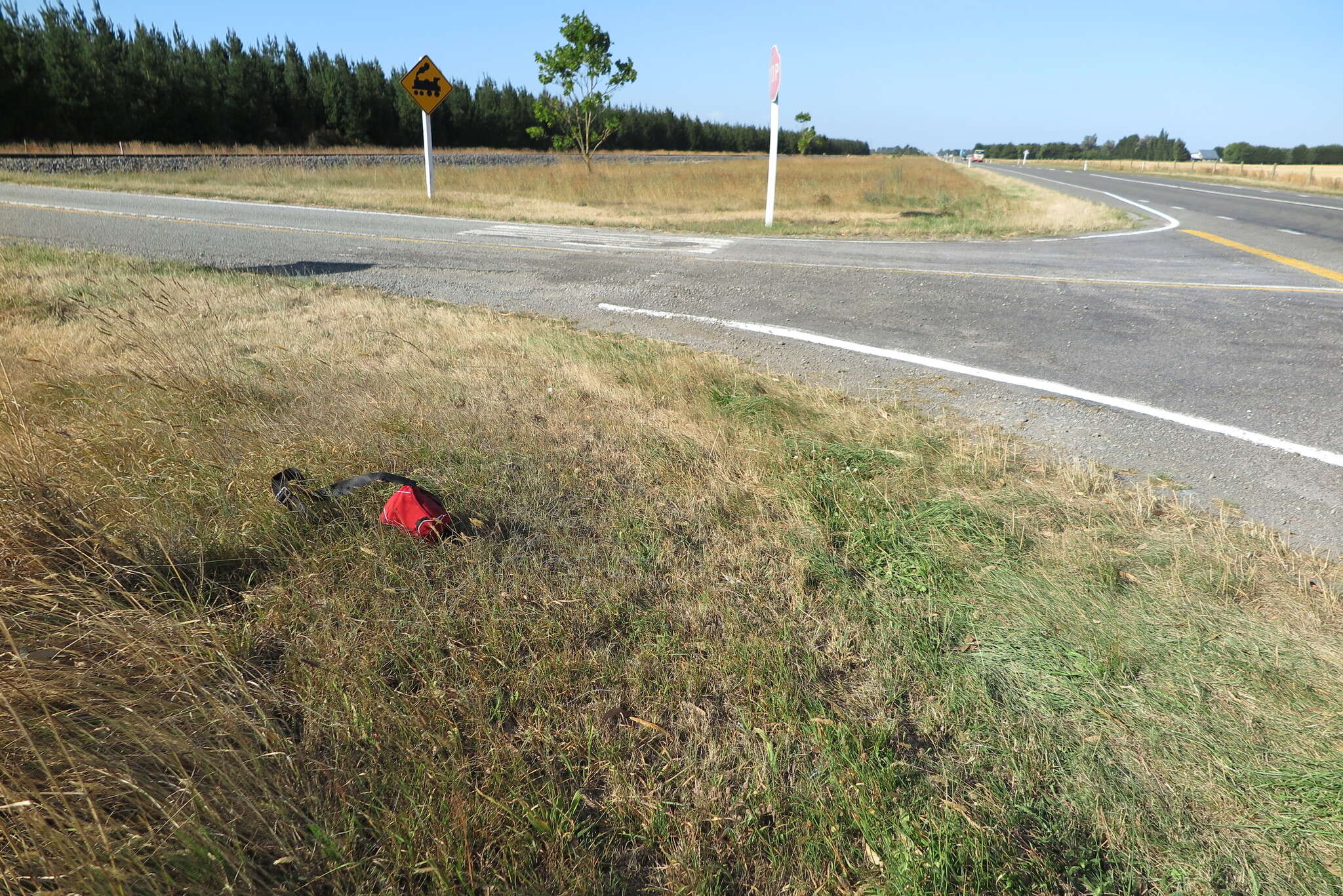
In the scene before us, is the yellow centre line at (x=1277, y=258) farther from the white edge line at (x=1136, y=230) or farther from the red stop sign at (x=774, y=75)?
the red stop sign at (x=774, y=75)

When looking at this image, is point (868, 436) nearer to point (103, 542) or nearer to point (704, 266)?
point (103, 542)

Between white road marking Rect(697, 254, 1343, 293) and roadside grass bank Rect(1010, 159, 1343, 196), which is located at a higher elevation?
roadside grass bank Rect(1010, 159, 1343, 196)

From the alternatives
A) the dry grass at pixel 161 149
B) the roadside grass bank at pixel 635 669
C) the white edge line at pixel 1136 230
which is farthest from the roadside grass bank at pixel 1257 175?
the dry grass at pixel 161 149

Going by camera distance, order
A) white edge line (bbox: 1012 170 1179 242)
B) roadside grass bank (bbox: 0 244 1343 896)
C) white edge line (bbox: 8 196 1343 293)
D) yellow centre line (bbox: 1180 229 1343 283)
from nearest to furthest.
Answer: roadside grass bank (bbox: 0 244 1343 896)
white edge line (bbox: 8 196 1343 293)
yellow centre line (bbox: 1180 229 1343 283)
white edge line (bbox: 1012 170 1179 242)

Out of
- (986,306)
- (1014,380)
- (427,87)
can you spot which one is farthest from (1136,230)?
(427,87)

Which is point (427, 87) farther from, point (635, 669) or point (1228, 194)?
point (1228, 194)

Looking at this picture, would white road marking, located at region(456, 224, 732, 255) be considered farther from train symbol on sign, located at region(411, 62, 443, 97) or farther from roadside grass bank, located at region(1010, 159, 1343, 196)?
roadside grass bank, located at region(1010, 159, 1343, 196)

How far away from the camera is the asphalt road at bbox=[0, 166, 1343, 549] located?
12.5 ft

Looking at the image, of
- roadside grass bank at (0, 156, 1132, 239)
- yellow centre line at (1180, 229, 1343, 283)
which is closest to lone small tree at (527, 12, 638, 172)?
roadside grass bank at (0, 156, 1132, 239)

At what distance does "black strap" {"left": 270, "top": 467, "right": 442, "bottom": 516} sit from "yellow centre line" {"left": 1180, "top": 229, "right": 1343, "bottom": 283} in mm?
9918

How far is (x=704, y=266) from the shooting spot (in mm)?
9039

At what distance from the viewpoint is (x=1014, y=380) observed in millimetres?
4785

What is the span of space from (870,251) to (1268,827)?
9.78 meters

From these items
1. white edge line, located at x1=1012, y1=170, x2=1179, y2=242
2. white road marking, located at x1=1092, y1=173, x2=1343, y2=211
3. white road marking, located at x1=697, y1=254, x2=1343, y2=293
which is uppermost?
white road marking, located at x1=1092, y1=173, x2=1343, y2=211
